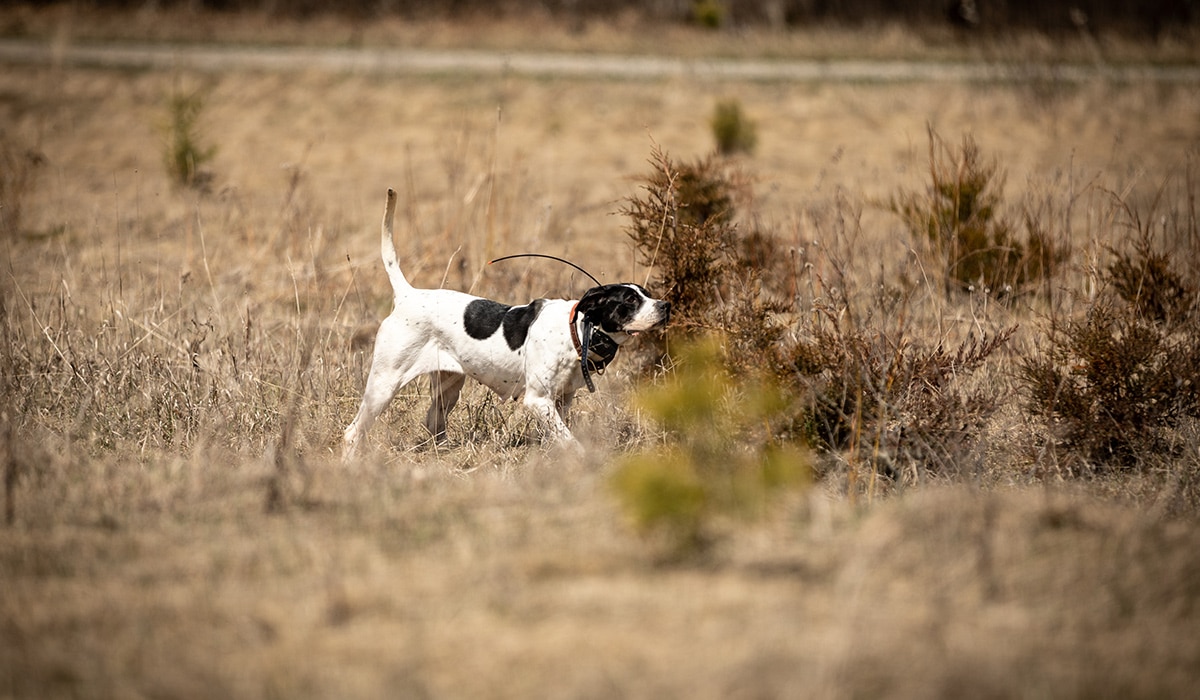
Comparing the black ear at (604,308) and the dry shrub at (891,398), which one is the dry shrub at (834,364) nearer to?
the dry shrub at (891,398)

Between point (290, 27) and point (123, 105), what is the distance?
9.19m

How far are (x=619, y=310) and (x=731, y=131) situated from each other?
888 cm

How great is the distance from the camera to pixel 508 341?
18.6ft

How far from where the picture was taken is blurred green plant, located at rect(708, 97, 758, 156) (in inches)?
547

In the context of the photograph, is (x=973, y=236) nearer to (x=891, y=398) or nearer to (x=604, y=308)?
(x=891, y=398)

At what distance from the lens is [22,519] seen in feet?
13.5

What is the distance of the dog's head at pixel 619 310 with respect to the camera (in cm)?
546

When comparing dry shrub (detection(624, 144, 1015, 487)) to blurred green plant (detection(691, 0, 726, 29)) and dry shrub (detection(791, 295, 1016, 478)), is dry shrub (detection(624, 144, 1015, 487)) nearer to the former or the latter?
dry shrub (detection(791, 295, 1016, 478))

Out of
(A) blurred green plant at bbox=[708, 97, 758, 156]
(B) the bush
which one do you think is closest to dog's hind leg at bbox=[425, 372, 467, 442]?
(B) the bush

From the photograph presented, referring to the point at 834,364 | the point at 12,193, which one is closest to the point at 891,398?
the point at 834,364

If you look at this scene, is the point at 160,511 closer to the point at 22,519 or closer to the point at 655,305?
the point at 22,519

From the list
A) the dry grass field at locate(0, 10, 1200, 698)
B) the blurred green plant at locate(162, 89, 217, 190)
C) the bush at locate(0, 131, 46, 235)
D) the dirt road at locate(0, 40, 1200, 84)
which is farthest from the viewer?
the dirt road at locate(0, 40, 1200, 84)

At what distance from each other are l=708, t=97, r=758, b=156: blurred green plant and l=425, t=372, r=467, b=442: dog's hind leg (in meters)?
8.28

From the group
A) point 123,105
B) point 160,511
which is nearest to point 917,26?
point 123,105
